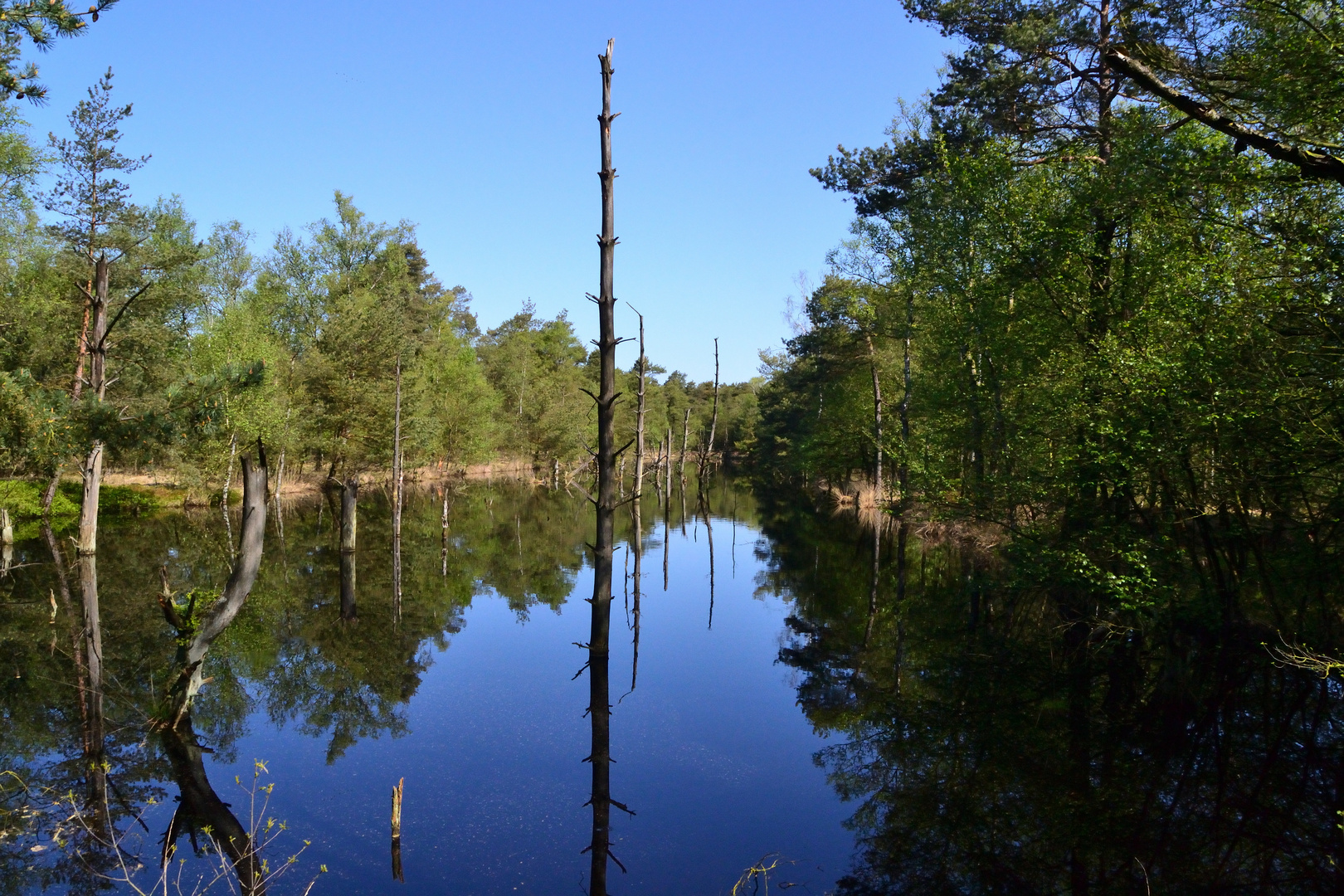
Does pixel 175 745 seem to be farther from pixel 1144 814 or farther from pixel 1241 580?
pixel 1241 580

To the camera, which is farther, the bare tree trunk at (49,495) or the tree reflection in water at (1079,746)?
the bare tree trunk at (49,495)

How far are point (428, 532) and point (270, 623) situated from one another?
14.8 m

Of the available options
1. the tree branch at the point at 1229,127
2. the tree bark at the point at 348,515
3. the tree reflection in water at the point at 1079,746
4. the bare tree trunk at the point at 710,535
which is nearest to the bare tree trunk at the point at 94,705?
the tree bark at the point at 348,515

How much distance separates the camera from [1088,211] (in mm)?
14172

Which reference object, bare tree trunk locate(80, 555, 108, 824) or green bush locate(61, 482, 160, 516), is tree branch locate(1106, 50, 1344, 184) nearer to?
bare tree trunk locate(80, 555, 108, 824)

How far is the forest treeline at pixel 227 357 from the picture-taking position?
40.0 feet

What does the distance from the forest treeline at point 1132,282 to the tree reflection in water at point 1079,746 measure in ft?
3.95

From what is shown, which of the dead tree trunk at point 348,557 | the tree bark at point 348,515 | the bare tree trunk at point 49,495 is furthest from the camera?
the bare tree trunk at point 49,495

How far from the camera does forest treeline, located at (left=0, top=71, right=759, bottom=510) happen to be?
12.2 metres

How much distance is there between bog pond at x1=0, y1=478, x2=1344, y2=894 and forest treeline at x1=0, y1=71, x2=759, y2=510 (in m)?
4.21

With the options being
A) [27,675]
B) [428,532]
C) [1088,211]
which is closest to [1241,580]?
[1088,211]

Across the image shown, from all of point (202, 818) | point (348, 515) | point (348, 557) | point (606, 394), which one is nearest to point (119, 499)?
point (348, 515)

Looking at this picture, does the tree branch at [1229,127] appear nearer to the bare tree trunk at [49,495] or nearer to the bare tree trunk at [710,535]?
the bare tree trunk at [710,535]

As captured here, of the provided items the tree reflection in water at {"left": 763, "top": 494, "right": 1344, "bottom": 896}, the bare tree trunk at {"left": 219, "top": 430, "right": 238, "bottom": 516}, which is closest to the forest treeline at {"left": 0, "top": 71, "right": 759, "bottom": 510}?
the bare tree trunk at {"left": 219, "top": 430, "right": 238, "bottom": 516}
